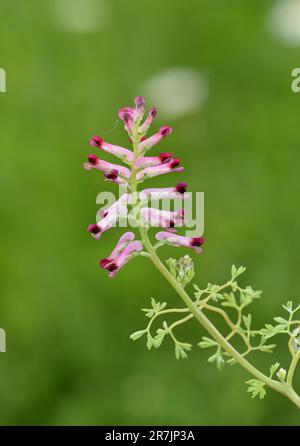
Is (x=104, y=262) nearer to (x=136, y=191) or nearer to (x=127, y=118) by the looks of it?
(x=136, y=191)

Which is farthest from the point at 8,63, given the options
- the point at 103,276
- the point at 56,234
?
the point at 103,276

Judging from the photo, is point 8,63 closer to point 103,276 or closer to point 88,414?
point 103,276

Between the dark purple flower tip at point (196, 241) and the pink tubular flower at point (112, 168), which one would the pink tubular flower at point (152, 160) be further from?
the dark purple flower tip at point (196, 241)

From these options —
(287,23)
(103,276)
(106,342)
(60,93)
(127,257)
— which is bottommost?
(106,342)

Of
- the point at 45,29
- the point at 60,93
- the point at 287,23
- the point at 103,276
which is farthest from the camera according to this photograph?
the point at 45,29

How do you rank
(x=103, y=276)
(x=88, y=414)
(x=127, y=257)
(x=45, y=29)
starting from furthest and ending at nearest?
(x=45, y=29) → (x=103, y=276) → (x=88, y=414) → (x=127, y=257)

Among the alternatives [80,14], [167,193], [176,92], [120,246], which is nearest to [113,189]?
[176,92]

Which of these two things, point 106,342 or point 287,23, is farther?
point 287,23

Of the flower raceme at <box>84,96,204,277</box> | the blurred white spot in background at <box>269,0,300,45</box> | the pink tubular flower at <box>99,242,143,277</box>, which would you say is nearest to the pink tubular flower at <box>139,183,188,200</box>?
the flower raceme at <box>84,96,204,277</box>

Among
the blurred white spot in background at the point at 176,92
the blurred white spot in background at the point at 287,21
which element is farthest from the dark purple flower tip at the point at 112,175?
the blurred white spot in background at the point at 287,21
